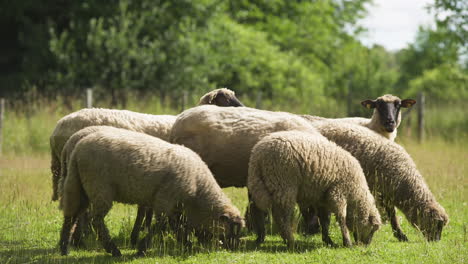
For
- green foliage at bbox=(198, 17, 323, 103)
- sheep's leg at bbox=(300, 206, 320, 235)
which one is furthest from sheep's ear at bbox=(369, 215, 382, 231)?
green foliage at bbox=(198, 17, 323, 103)

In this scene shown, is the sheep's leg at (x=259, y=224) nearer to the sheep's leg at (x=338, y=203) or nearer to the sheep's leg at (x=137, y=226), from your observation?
the sheep's leg at (x=338, y=203)

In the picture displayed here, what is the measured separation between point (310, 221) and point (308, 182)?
1.69 m

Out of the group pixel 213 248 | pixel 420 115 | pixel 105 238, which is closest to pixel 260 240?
pixel 213 248

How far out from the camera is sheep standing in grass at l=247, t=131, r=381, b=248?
6711 millimetres

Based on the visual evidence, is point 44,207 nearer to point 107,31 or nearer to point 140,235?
point 140,235

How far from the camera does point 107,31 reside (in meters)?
19.8

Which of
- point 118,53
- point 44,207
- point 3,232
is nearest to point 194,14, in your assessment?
point 118,53

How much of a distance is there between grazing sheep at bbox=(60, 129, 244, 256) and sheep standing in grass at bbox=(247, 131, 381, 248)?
517mm

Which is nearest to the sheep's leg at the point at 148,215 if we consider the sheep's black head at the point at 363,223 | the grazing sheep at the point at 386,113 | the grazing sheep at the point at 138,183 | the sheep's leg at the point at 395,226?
the grazing sheep at the point at 138,183

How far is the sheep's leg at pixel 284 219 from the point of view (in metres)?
6.74

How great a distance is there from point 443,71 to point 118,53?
1386 cm

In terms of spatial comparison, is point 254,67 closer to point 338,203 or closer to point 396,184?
point 396,184

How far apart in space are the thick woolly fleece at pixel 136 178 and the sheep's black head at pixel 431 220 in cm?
272

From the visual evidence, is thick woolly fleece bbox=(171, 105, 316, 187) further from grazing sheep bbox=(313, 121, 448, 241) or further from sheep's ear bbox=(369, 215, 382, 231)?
sheep's ear bbox=(369, 215, 382, 231)
